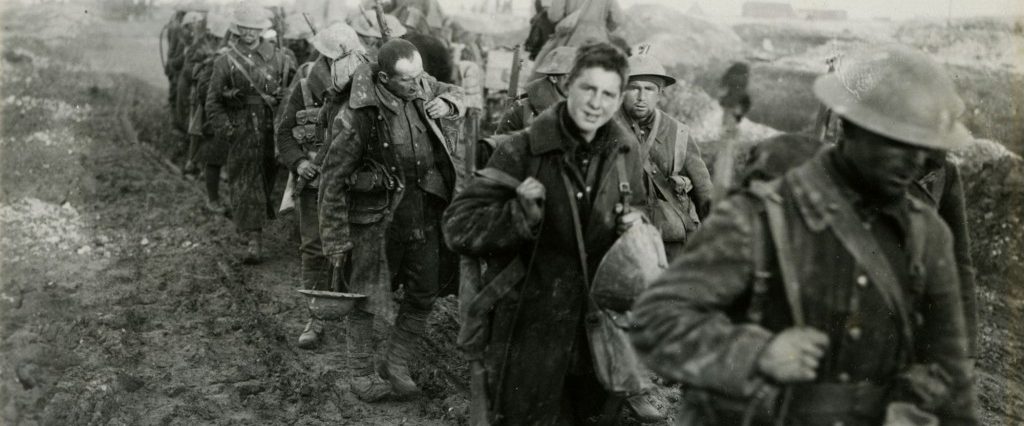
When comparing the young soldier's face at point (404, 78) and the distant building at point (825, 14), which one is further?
the distant building at point (825, 14)

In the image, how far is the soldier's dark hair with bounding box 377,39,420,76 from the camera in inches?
204

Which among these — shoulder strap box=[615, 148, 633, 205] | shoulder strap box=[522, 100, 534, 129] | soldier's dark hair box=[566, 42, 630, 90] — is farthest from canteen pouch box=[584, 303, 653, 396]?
shoulder strap box=[522, 100, 534, 129]

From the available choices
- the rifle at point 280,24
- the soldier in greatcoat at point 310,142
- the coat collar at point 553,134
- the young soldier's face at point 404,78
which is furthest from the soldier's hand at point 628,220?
the rifle at point 280,24

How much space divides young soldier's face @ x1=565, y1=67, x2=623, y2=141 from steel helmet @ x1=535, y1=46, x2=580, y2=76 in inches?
102

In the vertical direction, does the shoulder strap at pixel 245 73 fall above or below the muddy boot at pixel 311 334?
above

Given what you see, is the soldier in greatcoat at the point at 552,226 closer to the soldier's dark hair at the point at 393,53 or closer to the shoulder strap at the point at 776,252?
the shoulder strap at the point at 776,252

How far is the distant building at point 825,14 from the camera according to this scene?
16750 millimetres

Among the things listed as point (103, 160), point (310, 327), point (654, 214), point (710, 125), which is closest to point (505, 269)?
point (654, 214)

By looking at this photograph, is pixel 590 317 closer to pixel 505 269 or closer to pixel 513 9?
pixel 505 269

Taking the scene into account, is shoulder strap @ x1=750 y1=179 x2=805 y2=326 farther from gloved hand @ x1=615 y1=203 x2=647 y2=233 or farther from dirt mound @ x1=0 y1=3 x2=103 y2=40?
dirt mound @ x1=0 y1=3 x2=103 y2=40

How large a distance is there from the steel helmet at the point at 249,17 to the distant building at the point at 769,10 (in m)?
12.2

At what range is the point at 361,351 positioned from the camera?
19.4ft

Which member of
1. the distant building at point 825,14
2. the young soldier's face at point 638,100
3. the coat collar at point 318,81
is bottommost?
the distant building at point 825,14

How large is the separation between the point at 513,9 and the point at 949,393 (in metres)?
23.6
